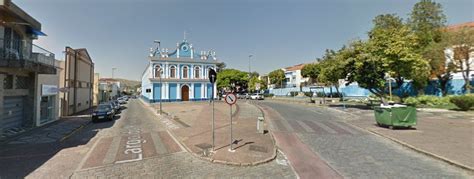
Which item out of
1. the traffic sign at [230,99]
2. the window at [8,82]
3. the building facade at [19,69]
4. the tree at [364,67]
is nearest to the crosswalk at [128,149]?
the traffic sign at [230,99]

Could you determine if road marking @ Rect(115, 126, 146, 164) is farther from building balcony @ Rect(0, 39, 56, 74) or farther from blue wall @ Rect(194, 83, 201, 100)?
blue wall @ Rect(194, 83, 201, 100)

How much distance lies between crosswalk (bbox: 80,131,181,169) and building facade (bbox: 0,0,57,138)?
5.88 m

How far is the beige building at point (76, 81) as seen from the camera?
22.1 metres

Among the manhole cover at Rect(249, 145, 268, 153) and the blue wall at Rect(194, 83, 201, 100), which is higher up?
the blue wall at Rect(194, 83, 201, 100)

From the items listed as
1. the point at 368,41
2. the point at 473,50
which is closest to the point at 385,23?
the point at 473,50

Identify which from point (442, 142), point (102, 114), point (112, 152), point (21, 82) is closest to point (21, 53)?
point (21, 82)

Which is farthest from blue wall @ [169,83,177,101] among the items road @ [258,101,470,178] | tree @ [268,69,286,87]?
tree @ [268,69,286,87]

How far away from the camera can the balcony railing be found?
11367 millimetres

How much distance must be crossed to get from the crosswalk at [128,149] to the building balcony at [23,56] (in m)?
5.63

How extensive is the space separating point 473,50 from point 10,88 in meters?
39.8


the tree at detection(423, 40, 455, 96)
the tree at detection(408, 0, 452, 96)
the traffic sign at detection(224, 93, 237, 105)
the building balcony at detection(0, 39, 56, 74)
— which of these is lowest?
the traffic sign at detection(224, 93, 237, 105)

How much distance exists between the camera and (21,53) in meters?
Answer: 12.8

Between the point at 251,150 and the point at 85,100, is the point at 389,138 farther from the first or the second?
the point at 85,100

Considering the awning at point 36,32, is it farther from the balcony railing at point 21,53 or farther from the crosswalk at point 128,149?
the crosswalk at point 128,149
